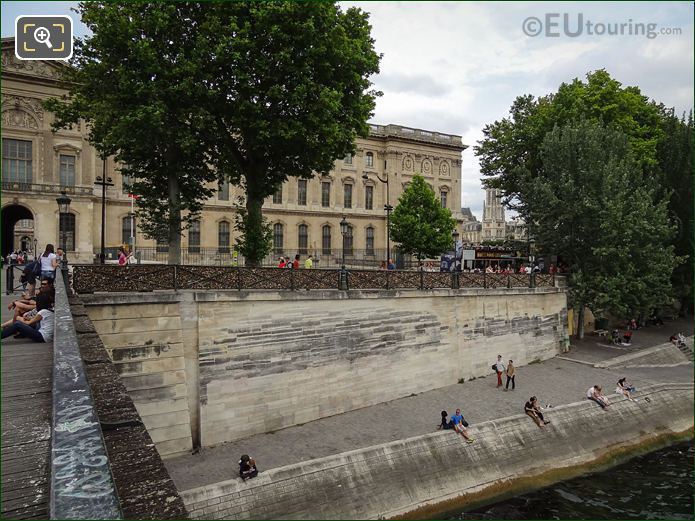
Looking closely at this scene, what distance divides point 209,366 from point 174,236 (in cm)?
677

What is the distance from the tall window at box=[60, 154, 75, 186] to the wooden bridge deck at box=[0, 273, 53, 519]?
112 ft

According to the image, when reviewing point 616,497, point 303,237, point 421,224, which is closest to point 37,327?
point 616,497

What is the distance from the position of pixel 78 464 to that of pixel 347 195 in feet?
160

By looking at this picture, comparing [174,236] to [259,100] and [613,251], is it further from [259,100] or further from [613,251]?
[613,251]

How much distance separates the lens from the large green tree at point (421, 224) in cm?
3700

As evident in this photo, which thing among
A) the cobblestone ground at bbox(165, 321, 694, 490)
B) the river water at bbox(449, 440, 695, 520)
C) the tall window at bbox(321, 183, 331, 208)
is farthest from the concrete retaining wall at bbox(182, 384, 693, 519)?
the tall window at bbox(321, 183, 331, 208)

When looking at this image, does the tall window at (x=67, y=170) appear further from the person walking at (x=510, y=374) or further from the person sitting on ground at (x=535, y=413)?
the person sitting on ground at (x=535, y=413)

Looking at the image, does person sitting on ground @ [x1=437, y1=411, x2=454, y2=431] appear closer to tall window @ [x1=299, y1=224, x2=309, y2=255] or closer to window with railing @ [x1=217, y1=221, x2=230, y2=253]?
window with railing @ [x1=217, y1=221, x2=230, y2=253]

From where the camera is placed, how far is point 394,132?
2000 inches

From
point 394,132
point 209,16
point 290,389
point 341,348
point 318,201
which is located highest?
point 394,132

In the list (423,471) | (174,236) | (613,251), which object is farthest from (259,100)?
(613,251)

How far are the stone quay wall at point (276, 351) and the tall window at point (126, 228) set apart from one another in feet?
88.2

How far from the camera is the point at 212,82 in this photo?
1766 centimetres

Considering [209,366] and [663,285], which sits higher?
[663,285]
